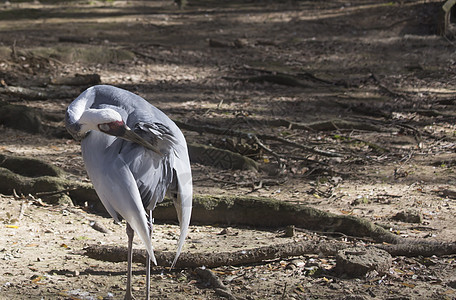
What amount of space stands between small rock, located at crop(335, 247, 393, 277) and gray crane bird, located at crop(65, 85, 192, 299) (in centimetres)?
121

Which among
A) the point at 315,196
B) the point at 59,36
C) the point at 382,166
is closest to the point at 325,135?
the point at 382,166

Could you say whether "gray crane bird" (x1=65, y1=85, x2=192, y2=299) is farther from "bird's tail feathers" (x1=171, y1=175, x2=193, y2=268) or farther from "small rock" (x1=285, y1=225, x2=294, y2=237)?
"small rock" (x1=285, y1=225, x2=294, y2=237)

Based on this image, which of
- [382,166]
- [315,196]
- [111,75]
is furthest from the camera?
[111,75]

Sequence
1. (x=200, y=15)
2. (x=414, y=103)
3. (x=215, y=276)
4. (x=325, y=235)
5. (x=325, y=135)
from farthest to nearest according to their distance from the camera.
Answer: (x=200, y=15) → (x=414, y=103) → (x=325, y=135) → (x=325, y=235) → (x=215, y=276)

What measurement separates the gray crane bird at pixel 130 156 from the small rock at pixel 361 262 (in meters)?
1.21

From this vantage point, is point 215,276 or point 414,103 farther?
point 414,103

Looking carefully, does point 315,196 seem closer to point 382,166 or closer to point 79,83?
point 382,166

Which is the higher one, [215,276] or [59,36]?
[59,36]

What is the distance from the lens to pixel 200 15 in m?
17.8

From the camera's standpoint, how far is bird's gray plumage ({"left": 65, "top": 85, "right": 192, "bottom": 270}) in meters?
3.47

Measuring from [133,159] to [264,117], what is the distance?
18.0 ft

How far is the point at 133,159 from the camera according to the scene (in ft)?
11.9

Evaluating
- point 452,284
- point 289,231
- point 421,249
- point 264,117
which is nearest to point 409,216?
point 421,249

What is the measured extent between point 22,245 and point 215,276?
5.20 ft
